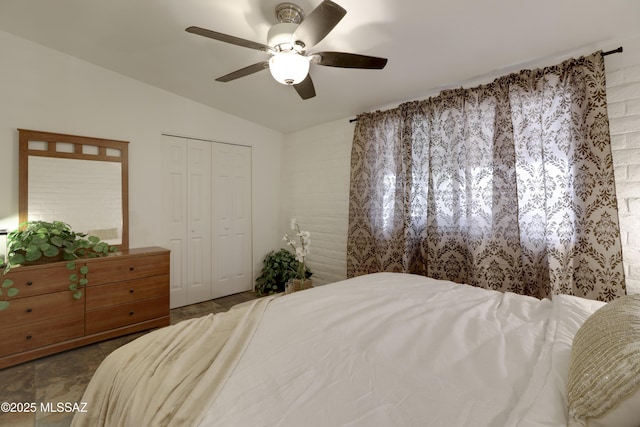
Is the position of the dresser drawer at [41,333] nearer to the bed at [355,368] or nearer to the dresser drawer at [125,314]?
the dresser drawer at [125,314]

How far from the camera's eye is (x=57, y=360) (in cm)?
214

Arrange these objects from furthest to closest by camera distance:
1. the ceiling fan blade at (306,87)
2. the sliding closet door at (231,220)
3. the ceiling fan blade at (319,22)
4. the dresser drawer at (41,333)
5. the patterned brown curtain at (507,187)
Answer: the sliding closet door at (231,220), the dresser drawer at (41,333), the ceiling fan blade at (306,87), the patterned brown curtain at (507,187), the ceiling fan blade at (319,22)

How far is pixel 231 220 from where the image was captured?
12.1 ft

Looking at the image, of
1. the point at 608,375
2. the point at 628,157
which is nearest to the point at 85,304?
the point at 608,375

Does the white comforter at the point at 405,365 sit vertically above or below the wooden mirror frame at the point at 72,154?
below

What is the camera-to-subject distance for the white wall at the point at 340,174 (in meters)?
1.71

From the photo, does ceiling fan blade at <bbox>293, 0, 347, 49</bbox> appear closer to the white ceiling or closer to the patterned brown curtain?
the white ceiling

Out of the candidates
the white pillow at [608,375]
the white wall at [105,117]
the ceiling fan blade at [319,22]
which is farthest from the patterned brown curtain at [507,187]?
the white wall at [105,117]

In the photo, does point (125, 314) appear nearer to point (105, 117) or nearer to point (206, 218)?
point (206, 218)

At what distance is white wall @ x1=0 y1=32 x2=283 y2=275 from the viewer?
2361 mm

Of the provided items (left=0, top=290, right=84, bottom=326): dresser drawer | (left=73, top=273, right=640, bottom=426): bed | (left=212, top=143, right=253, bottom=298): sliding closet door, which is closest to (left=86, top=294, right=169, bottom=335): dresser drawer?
(left=0, top=290, right=84, bottom=326): dresser drawer

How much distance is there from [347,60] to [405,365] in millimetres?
1509

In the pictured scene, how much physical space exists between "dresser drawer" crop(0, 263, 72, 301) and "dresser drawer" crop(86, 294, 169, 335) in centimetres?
33

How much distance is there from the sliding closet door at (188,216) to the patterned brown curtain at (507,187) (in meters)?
1.97
